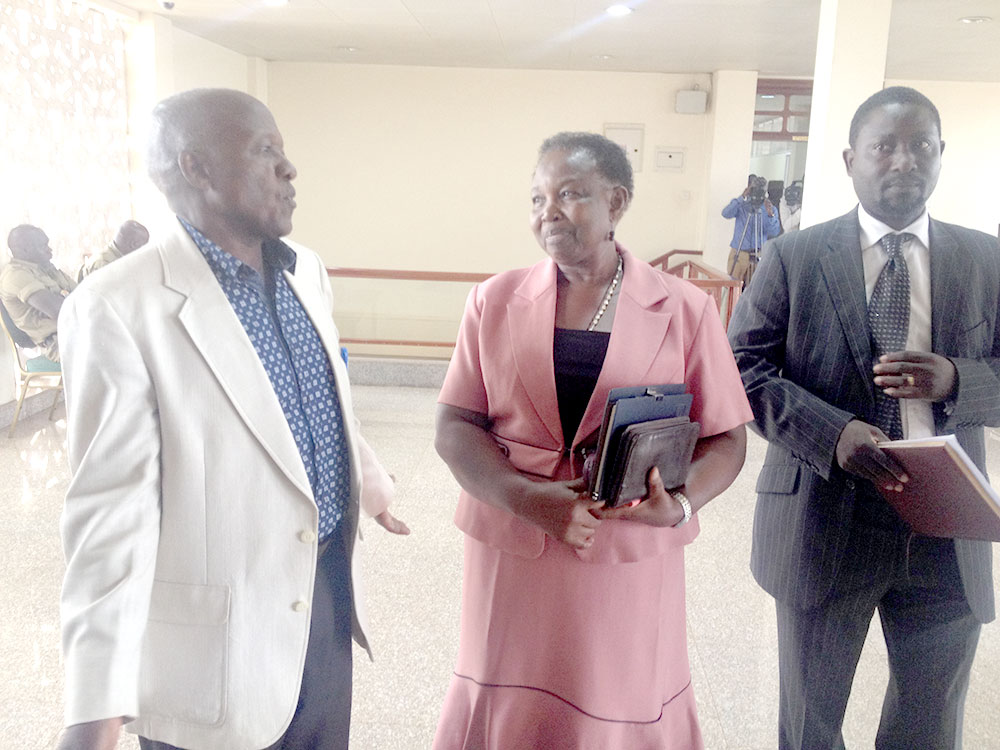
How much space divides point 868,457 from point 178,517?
1.23 m

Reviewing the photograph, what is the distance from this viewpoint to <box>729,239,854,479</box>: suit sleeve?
1.59 meters

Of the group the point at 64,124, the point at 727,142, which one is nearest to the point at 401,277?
the point at 64,124

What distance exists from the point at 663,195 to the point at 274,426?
10197 mm

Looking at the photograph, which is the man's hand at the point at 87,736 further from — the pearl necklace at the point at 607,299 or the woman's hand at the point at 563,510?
the pearl necklace at the point at 607,299

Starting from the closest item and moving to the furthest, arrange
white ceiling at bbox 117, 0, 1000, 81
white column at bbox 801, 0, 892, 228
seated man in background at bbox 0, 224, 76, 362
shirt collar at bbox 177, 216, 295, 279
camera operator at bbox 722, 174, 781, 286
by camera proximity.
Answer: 1. shirt collar at bbox 177, 216, 295, 279
2. seated man in background at bbox 0, 224, 76, 362
3. white column at bbox 801, 0, 892, 228
4. white ceiling at bbox 117, 0, 1000, 81
5. camera operator at bbox 722, 174, 781, 286

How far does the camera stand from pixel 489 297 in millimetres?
1584

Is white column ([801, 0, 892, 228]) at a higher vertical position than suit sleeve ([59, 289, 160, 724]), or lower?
higher

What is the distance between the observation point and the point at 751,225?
30.5ft

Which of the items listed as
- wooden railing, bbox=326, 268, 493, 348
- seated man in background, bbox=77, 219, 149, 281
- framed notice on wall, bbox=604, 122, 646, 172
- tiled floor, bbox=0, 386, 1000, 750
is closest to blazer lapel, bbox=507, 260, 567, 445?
tiled floor, bbox=0, 386, 1000, 750

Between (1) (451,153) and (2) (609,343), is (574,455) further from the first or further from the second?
(1) (451,153)

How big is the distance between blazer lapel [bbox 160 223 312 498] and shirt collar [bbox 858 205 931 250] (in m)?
1.27

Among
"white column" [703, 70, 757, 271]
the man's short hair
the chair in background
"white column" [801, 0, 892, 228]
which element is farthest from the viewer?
"white column" [703, 70, 757, 271]

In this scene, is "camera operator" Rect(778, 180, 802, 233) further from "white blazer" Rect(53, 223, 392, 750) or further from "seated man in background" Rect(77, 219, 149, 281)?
"white blazer" Rect(53, 223, 392, 750)

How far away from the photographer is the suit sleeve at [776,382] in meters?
1.59
